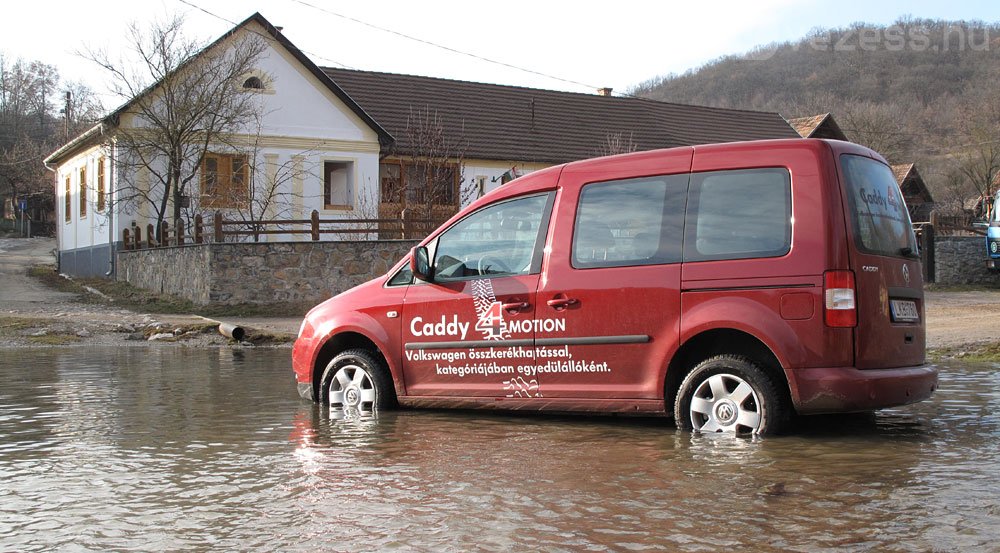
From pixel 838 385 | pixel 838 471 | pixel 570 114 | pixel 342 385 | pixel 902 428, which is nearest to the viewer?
pixel 838 471

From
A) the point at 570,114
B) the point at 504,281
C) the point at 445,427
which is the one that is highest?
the point at 570,114

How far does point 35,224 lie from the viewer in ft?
250

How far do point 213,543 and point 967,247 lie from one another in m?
31.2

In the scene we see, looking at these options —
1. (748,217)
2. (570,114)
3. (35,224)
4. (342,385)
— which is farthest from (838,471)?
(35,224)

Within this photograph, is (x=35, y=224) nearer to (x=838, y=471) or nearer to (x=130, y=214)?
(x=130, y=214)

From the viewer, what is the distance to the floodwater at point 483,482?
470 centimetres

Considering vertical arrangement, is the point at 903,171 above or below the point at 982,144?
below

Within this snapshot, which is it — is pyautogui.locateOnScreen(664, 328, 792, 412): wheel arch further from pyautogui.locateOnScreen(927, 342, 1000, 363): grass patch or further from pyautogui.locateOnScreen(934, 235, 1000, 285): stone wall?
pyautogui.locateOnScreen(934, 235, 1000, 285): stone wall

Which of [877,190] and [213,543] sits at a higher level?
[877,190]

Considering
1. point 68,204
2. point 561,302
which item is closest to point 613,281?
point 561,302

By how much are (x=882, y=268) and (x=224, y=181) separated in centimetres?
2956

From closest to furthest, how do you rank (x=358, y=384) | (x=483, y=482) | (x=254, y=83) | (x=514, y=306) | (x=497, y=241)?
(x=483, y=482), (x=514, y=306), (x=497, y=241), (x=358, y=384), (x=254, y=83)

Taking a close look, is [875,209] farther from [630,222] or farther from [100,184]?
[100,184]

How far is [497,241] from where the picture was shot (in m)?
8.23
